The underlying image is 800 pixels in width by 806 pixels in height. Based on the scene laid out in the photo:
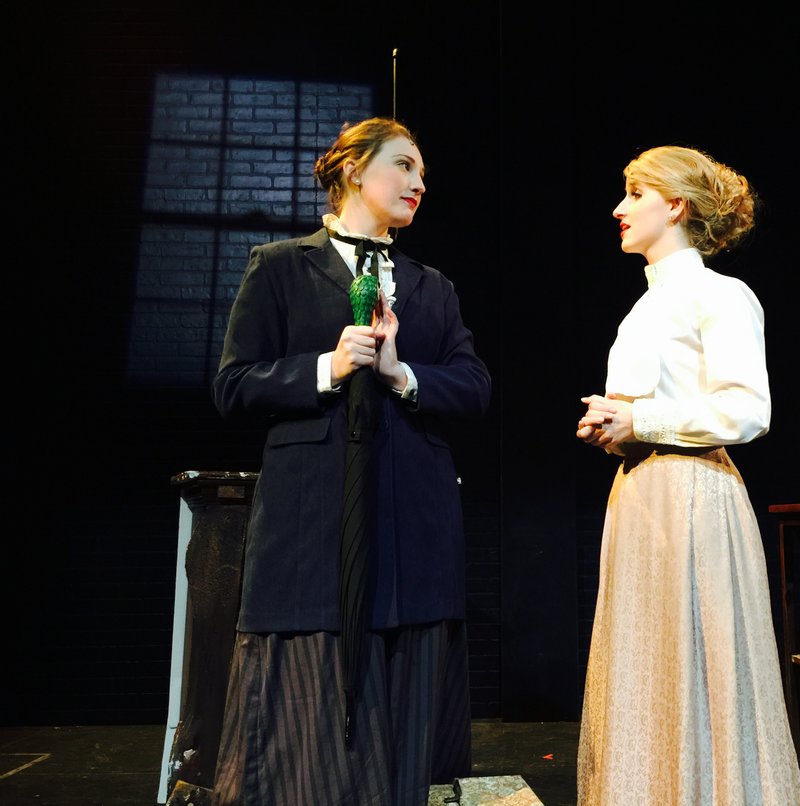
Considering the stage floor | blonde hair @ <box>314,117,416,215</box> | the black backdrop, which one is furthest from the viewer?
the black backdrop

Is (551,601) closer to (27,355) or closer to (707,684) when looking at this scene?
(707,684)

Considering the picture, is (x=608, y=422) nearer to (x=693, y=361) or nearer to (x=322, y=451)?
(x=693, y=361)

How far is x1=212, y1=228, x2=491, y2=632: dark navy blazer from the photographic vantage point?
5.47 ft

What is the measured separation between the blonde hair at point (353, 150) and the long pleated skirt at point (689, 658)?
0.94 metres

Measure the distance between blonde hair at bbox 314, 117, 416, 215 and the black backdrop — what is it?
259 cm

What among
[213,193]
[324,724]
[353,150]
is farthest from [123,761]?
Result: [213,193]

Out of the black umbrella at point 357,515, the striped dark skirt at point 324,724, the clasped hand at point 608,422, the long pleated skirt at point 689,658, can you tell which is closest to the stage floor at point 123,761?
the long pleated skirt at point 689,658

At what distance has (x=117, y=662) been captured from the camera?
429 centimetres

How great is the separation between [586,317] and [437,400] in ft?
10.2

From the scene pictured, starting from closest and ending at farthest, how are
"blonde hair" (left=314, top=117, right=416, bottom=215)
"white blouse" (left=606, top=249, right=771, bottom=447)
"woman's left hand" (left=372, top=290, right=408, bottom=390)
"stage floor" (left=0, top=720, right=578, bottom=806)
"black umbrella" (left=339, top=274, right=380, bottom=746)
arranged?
1. "black umbrella" (left=339, top=274, right=380, bottom=746)
2. "woman's left hand" (left=372, top=290, right=408, bottom=390)
3. "white blouse" (left=606, top=249, right=771, bottom=447)
4. "blonde hair" (left=314, top=117, right=416, bottom=215)
5. "stage floor" (left=0, top=720, right=578, bottom=806)

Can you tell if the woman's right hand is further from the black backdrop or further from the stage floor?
the black backdrop

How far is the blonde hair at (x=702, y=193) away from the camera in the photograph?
2.04m

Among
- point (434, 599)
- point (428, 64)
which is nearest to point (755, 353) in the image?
point (434, 599)

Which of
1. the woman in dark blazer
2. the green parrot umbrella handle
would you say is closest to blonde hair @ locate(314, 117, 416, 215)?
the woman in dark blazer
